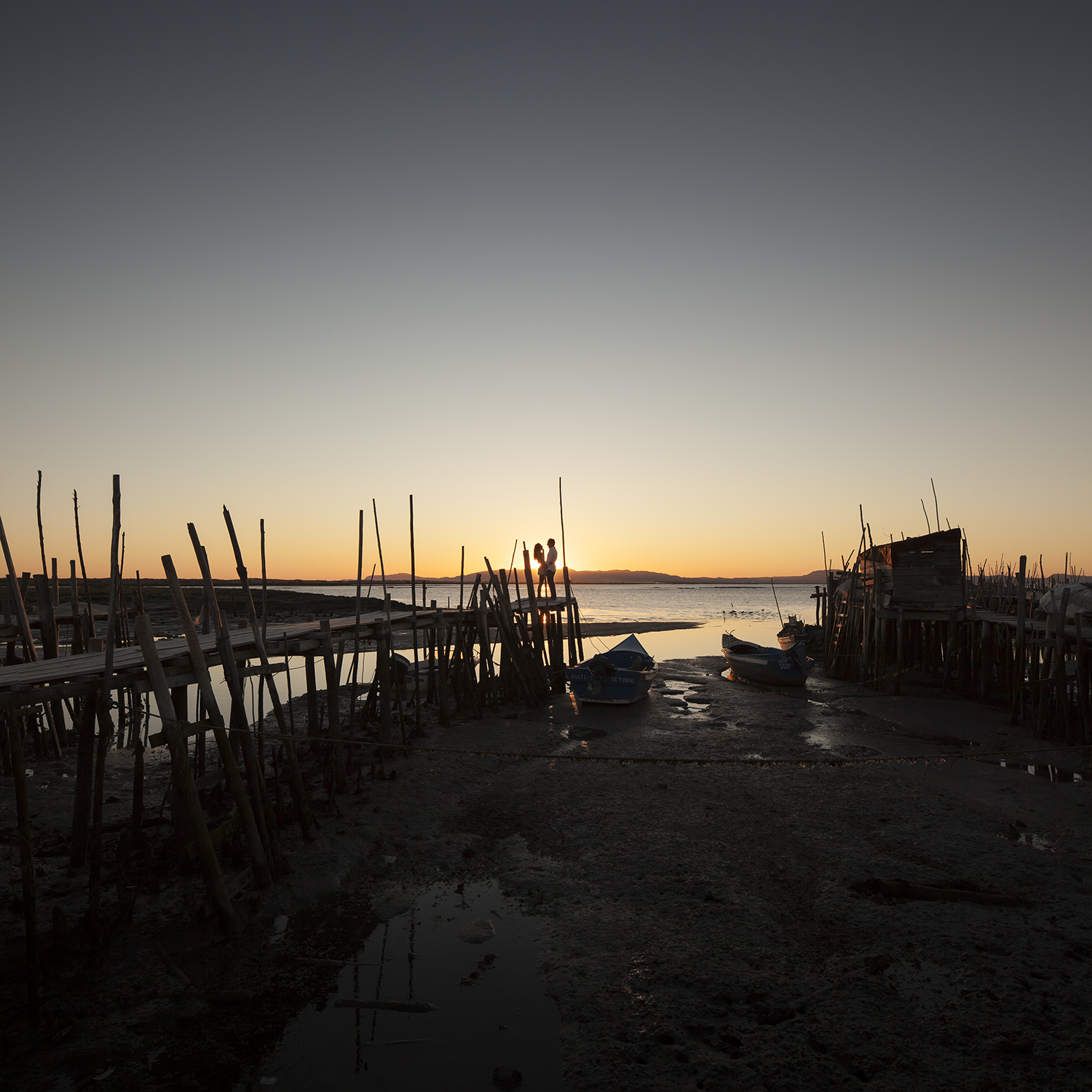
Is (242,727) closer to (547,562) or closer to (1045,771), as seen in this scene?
(1045,771)

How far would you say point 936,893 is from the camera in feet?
19.9

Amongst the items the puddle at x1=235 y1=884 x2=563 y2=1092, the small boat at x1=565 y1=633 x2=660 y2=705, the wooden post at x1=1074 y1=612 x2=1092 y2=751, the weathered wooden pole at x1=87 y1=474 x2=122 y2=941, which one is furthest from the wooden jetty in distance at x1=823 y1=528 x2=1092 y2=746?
the weathered wooden pole at x1=87 y1=474 x2=122 y2=941

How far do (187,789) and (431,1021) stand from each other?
2.70m

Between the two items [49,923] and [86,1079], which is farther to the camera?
[49,923]

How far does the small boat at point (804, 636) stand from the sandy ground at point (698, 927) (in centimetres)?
1539

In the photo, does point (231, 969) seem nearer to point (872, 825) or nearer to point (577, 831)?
point (577, 831)

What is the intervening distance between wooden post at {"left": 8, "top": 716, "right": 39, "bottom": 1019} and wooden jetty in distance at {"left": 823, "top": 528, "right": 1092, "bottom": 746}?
13875 millimetres

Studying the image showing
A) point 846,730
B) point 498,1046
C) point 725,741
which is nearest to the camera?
point 498,1046

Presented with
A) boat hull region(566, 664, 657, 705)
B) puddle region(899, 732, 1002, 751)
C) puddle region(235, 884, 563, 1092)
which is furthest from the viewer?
boat hull region(566, 664, 657, 705)

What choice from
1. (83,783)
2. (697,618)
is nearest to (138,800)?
(83,783)

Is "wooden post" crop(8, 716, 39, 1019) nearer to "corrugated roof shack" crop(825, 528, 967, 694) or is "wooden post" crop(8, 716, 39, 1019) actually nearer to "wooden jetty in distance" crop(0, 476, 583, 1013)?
"wooden jetty in distance" crop(0, 476, 583, 1013)

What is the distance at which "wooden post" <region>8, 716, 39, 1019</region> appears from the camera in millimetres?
4551

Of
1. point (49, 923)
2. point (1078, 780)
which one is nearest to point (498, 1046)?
point (49, 923)

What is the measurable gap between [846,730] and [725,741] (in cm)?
280
